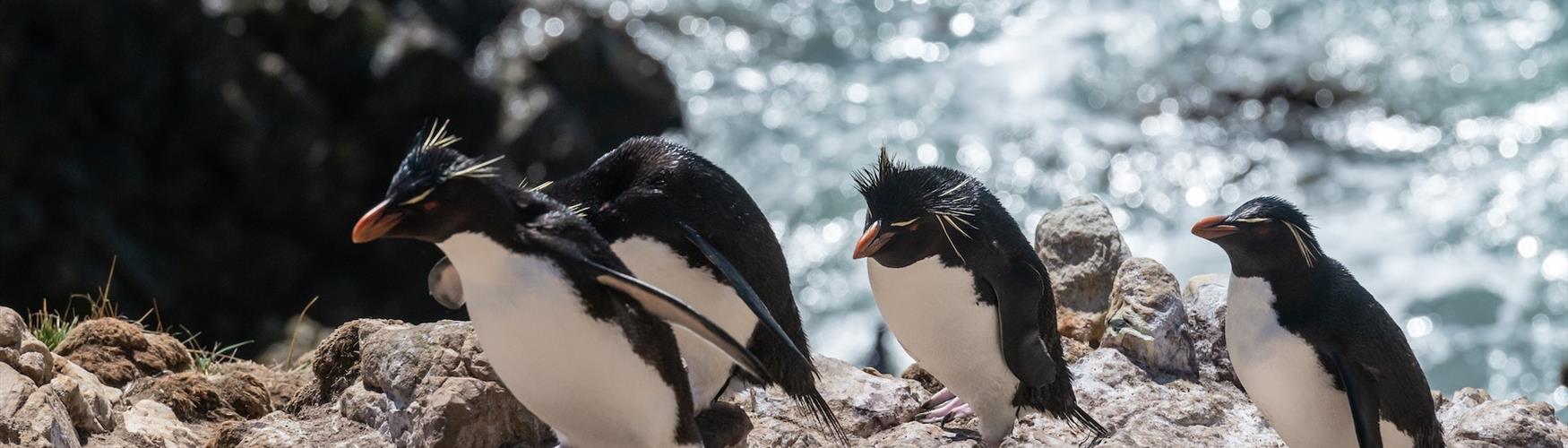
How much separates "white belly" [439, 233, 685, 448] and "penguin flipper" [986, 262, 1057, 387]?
1224mm

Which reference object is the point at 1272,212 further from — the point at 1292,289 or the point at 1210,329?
the point at 1210,329

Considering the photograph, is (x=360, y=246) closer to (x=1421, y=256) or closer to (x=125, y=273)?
(x=125, y=273)

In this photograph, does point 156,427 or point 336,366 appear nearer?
point 156,427

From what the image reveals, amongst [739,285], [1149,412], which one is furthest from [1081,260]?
[739,285]

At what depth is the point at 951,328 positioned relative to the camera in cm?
434

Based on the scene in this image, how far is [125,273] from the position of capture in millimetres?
11617

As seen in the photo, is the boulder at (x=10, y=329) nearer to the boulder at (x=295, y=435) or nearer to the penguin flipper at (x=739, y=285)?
the boulder at (x=295, y=435)

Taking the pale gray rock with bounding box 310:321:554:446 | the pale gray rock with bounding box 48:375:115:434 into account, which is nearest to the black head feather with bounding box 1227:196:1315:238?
the pale gray rock with bounding box 310:321:554:446

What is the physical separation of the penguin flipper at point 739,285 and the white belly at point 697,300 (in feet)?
0.24

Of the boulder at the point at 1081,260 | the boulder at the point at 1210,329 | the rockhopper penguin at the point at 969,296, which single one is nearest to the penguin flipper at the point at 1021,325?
the rockhopper penguin at the point at 969,296

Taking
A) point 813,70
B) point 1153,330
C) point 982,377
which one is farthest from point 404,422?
point 813,70

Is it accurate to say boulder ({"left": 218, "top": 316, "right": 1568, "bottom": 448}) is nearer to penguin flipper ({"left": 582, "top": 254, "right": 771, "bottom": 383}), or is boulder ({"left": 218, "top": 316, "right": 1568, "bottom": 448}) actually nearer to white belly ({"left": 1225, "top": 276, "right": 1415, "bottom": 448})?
white belly ({"left": 1225, "top": 276, "right": 1415, "bottom": 448})

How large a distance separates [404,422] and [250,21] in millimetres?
9676

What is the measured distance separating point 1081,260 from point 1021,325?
116 cm
